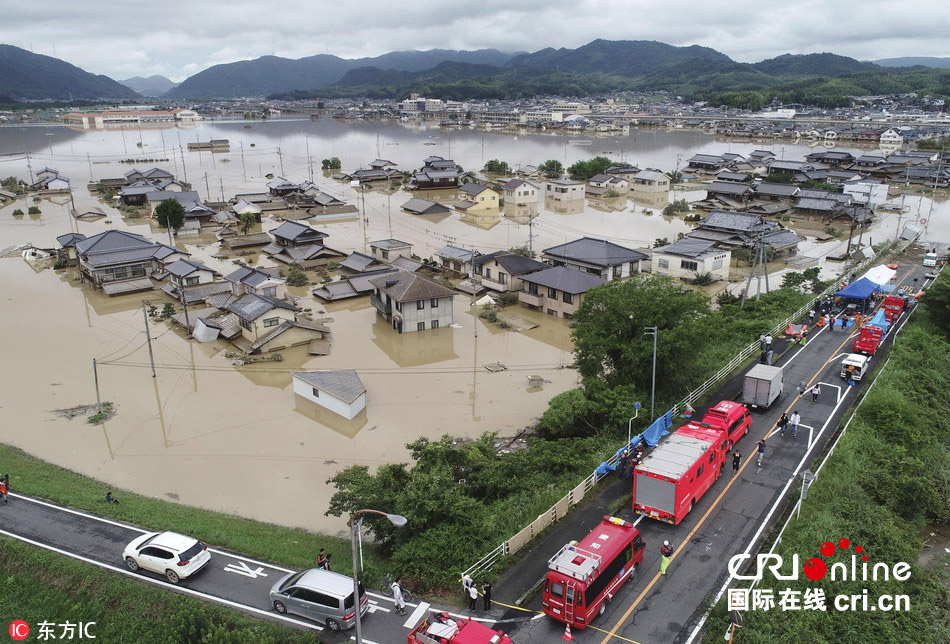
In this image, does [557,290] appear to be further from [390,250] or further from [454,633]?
[454,633]

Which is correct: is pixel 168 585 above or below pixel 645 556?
below

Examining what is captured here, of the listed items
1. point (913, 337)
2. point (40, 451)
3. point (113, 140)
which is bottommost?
point (40, 451)

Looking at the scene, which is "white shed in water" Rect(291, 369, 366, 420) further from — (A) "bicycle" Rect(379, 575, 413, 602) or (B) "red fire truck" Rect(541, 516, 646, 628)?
(B) "red fire truck" Rect(541, 516, 646, 628)

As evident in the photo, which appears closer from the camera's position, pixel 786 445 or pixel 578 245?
pixel 786 445

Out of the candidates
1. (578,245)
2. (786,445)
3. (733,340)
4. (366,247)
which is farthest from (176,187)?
(786,445)

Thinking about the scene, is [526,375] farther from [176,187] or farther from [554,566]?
[176,187]

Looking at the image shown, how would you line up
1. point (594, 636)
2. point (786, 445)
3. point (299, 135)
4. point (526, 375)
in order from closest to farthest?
point (594, 636)
point (786, 445)
point (526, 375)
point (299, 135)

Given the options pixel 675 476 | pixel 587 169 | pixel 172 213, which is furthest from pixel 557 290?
pixel 587 169
